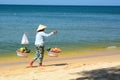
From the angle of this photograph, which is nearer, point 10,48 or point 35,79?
point 35,79

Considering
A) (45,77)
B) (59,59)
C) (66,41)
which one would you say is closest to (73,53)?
(59,59)

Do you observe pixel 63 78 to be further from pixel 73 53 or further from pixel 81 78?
pixel 73 53

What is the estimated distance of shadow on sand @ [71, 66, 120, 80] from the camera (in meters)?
11.2

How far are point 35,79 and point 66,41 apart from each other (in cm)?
1572

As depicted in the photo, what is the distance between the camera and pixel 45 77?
38.5 ft

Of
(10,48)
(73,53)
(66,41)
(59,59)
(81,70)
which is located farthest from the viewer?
(66,41)

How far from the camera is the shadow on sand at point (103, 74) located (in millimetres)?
11203

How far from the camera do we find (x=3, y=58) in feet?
60.5

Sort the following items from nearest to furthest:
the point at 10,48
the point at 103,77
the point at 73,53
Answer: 1. the point at 103,77
2. the point at 73,53
3. the point at 10,48

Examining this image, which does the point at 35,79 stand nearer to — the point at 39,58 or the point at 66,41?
the point at 39,58

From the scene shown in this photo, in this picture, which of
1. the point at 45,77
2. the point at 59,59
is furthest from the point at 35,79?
the point at 59,59

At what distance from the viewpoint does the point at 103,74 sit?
11.9 m

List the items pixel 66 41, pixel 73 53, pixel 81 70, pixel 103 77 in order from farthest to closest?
pixel 66 41, pixel 73 53, pixel 81 70, pixel 103 77

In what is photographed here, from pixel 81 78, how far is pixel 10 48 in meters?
11.3
